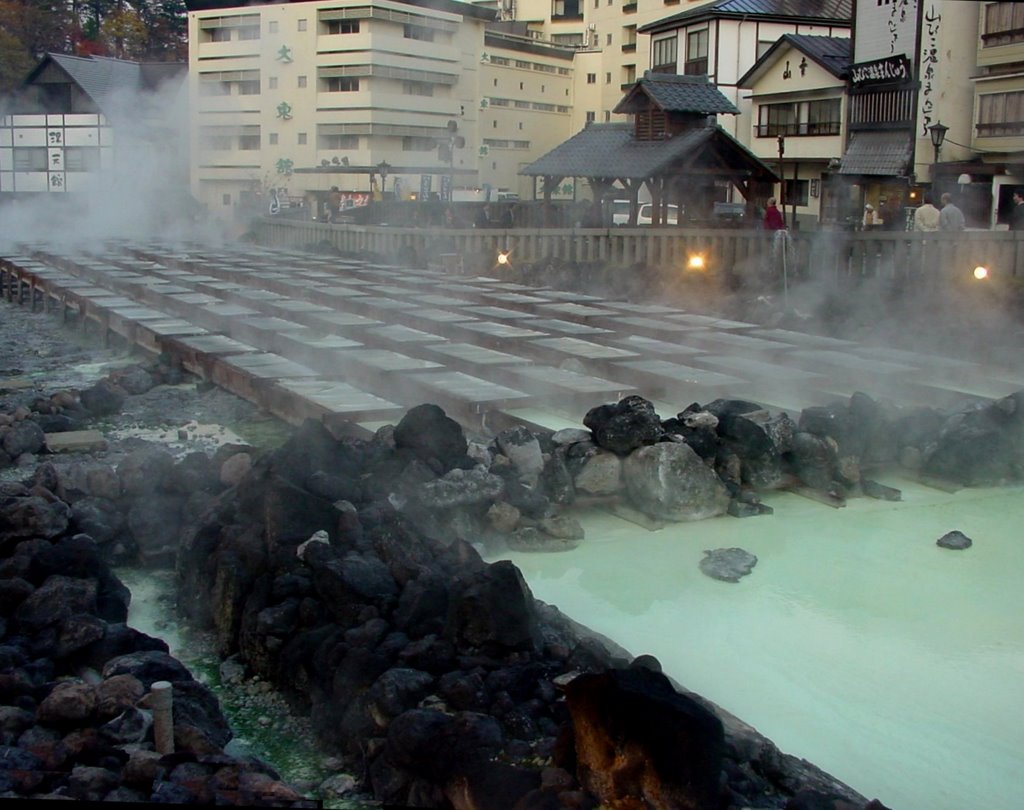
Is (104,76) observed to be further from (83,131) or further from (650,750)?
(650,750)

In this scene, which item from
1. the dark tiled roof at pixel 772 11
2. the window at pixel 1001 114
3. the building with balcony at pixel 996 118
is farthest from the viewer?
the dark tiled roof at pixel 772 11

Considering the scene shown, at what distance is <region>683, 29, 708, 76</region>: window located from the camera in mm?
30750

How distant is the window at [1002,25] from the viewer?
16750mm

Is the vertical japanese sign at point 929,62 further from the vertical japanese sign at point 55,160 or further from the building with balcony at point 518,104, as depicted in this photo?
the vertical japanese sign at point 55,160

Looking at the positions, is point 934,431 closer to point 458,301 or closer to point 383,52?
point 458,301

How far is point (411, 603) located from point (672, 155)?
52.5 feet

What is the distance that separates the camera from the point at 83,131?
3538 cm

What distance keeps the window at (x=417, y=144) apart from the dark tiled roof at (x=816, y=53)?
1209 cm

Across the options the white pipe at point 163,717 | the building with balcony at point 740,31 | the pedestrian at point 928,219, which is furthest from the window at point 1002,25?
the white pipe at point 163,717

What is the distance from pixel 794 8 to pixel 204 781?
105 ft

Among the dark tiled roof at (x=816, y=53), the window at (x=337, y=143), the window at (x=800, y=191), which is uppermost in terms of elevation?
the dark tiled roof at (x=816, y=53)

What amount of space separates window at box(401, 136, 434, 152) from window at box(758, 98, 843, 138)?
12328 mm

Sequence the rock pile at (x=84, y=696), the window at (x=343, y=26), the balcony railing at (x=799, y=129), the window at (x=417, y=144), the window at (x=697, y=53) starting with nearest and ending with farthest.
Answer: the rock pile at (x=84, y=696), the balcony railing at (x=799, y=129), the window at (x=343, y=26), the window at (x=697, y=53), the window at (x=417, y=144)

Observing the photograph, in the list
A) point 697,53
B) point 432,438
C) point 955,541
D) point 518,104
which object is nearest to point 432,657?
point 432,438
